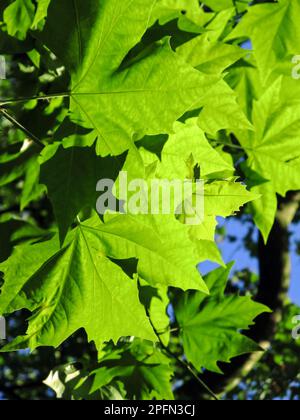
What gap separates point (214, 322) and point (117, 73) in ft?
3.80

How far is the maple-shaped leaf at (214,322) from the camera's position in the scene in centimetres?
193

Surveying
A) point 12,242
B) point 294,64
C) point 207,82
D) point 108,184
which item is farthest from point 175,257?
point 294,64

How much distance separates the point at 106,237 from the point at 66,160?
265 millimetres

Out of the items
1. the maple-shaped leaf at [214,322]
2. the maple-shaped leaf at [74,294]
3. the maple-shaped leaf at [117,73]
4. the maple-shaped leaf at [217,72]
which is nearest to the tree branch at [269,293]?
the maple-shaped leaf at [214,322]

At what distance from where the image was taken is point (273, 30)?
5.43 feet

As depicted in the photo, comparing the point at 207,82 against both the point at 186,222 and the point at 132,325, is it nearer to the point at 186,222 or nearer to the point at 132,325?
the point at 186,222

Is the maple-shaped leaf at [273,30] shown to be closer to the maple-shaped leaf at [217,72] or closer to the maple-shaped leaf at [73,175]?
the maple-shaped leaf at [217,72]

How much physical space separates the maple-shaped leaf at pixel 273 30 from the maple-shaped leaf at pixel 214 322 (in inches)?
29.3

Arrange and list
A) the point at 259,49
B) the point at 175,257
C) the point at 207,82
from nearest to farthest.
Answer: the point at 207,82 → the point at 175,257 → the point at 259,49

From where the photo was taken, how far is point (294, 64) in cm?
177

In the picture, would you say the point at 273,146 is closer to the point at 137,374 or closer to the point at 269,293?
the point at 137,374

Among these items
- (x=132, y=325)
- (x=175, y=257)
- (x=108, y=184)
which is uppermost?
(x=108, y=184)

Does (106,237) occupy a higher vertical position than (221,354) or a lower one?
higher
